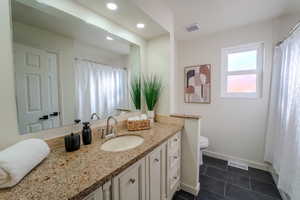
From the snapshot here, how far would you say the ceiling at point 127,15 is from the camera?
1.23m

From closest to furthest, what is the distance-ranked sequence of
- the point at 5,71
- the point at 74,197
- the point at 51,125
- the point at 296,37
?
the point at 74,197 → the point at 5,71 → the point at 51,125 → the point at 296,37

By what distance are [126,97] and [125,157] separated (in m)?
1.01

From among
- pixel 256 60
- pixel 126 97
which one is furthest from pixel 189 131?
pixel 256 60

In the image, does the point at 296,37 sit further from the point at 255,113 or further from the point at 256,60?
the point at 255,113

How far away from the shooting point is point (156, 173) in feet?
4.07

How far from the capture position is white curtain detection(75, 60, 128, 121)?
129 centimetres

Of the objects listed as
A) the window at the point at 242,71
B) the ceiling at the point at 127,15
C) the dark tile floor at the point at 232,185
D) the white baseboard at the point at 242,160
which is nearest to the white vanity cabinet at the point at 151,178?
the dark tile floor at the point at 232,185

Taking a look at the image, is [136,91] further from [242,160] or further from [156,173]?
[242,160]

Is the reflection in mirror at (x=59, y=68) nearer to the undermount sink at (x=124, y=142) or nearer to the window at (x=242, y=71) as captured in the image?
the undermount sink at (x=124, y=142)

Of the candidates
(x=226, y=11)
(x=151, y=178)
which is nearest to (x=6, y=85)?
(x=151, y=178)

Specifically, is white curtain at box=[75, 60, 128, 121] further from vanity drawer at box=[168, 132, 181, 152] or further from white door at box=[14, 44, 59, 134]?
vanity drawer at box=[168, 132, 181, 152]

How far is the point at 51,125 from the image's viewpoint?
1.08m

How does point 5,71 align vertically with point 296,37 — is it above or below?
below

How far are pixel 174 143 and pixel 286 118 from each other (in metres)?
1.35
